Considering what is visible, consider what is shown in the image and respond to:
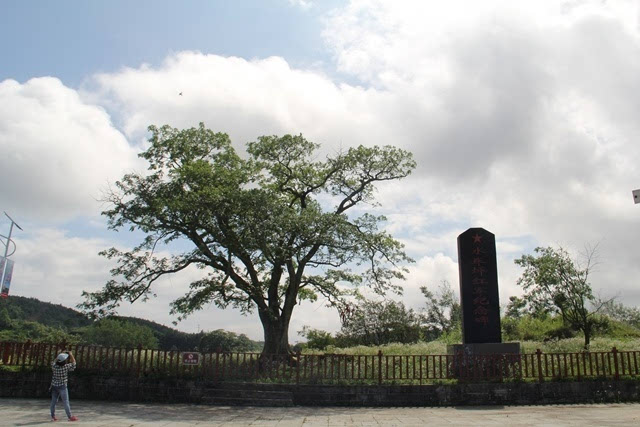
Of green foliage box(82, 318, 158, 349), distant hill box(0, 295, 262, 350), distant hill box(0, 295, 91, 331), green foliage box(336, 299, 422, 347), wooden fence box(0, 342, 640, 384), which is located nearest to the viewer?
wooden fence box(0, 342, 640, 384)

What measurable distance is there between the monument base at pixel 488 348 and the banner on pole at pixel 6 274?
15.6 metres

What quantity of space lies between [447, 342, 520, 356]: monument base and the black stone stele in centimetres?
39

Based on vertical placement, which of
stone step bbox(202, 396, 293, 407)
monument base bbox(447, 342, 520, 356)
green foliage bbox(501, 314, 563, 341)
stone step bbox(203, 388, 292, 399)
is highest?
green foliage bbox(501, 314, 563, 341)

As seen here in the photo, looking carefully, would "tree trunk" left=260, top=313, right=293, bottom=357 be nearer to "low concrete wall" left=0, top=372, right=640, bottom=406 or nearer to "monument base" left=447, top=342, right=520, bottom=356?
"low concrete wall" left=0, top=372, right=640, bottom=406

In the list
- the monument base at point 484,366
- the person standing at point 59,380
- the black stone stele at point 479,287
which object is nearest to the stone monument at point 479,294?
the black stone stele at point 479,287

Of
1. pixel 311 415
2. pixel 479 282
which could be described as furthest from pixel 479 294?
pixel 311 415

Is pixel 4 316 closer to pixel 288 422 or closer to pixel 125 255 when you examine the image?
pixel 125 255

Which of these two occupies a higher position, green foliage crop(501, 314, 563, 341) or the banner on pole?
the banner on pole

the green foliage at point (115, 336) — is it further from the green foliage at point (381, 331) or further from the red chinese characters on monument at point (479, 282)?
the red chinese characters on monument at point (479, 282)

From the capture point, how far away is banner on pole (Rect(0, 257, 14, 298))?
17016mm

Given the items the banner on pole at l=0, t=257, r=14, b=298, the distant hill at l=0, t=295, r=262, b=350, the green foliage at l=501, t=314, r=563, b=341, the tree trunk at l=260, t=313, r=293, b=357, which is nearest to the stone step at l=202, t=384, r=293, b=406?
the tree trunk at l=260, t=313, r=293, b=357

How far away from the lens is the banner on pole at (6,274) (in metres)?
17.0

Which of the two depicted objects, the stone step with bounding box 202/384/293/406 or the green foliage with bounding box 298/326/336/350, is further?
the green foliage with bounding box 298/326/336/350

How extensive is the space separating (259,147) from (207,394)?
964cm
